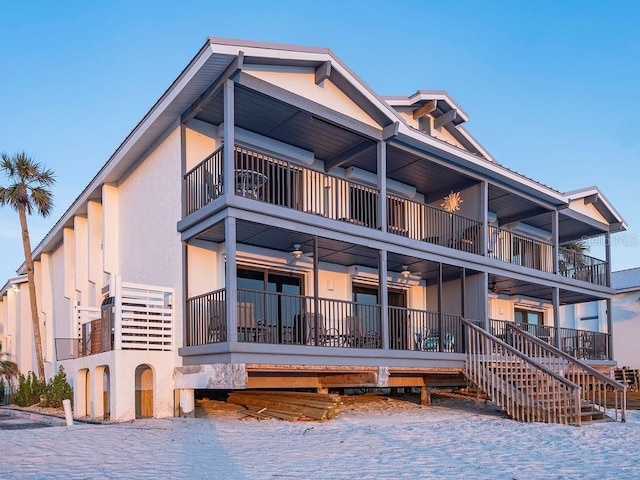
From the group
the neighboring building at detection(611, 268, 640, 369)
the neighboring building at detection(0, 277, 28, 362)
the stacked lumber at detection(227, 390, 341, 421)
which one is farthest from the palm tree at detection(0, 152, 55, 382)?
the neighboring building at detection(611, 268, 640, 369)

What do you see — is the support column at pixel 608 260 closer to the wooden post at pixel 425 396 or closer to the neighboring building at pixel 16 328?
the wooden post at pixel 425 396

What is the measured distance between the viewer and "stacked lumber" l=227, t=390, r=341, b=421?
13.6m

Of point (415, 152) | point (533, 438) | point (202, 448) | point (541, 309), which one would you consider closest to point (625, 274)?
point (541, 309)

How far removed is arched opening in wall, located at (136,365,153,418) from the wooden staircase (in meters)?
7.70

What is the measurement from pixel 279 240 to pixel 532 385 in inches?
257

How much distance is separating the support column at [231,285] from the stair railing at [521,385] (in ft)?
20.7

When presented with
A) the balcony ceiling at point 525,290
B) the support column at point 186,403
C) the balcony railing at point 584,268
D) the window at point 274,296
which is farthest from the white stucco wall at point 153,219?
the balcony railing at point 584,268

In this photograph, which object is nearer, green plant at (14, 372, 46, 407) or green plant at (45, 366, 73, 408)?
green plant at (45, 366, 73, 408)

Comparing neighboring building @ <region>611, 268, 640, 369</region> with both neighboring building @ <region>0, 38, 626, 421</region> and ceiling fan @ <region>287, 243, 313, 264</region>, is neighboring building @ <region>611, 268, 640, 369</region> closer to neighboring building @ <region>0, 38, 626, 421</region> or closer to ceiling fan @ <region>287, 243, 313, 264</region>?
neighboring building @ <region>0, 38, 626, 421</region>

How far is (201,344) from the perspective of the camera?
13836 millimetres

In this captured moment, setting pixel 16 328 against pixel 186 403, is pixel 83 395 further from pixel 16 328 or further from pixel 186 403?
pixel 16 328

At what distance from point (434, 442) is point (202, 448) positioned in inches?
147

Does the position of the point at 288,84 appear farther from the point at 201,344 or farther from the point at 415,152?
the point at 201,344

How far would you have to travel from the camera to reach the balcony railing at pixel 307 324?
536 inches
